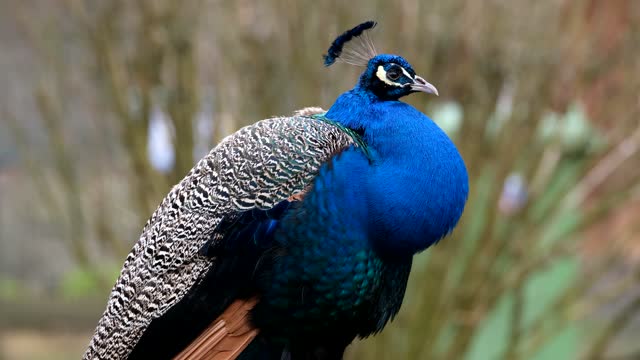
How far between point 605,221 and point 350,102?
13.5 ft

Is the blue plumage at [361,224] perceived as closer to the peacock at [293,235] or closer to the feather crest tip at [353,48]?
the peacock at [293,235]

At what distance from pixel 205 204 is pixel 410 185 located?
0.46 meters

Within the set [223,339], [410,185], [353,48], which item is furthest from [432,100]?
[223,339]

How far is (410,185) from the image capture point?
230 centimetres

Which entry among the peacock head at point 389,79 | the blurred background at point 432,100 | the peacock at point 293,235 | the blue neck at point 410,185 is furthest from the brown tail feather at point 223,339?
the blurred background at point 432,100

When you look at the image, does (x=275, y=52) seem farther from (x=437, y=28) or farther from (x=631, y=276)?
(x=631, y=276)

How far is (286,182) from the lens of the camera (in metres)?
2.33

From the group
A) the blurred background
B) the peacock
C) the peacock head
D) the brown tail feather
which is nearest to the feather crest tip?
the peacock head

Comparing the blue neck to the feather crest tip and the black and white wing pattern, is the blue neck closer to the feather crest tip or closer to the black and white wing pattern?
the black and white wing pattern

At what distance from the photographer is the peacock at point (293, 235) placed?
2.30 meters

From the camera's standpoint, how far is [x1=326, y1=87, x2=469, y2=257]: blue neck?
2303 millimetres

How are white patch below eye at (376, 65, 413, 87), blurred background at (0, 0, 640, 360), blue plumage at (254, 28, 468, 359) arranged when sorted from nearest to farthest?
blue plumage at (254, 28, 468, 359), white patch below eye at (376, 65, 413, 87), blurred background at (0, 0, 640, 360)

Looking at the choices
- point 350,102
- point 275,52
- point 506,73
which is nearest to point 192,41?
point 275,52

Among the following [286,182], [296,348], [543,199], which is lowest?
[296,348]
